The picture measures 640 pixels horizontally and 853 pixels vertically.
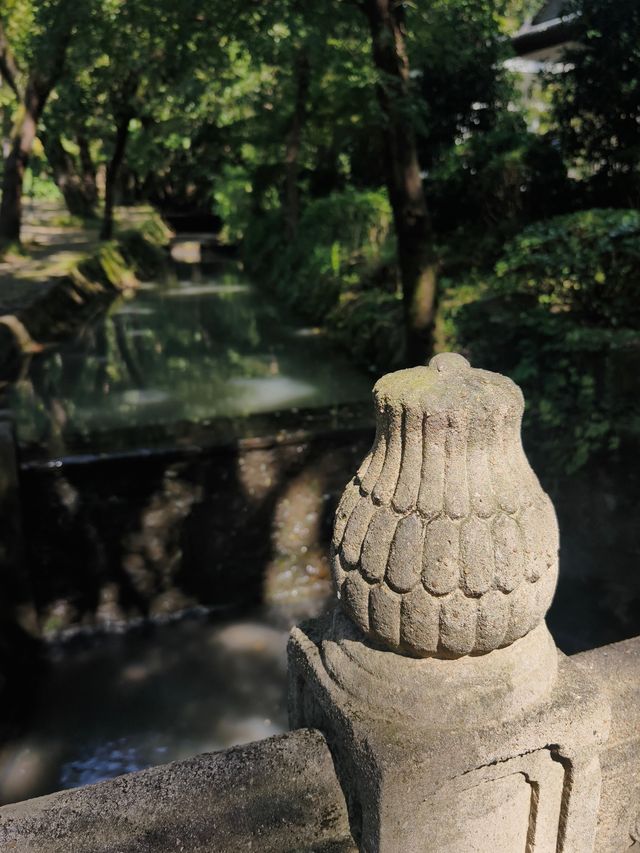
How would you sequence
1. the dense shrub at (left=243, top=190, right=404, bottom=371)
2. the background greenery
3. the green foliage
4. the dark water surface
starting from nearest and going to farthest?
the dark water surface → the background greenery → the green foliage → the dense shrub at (left=243, top=190, right=404, bottom=371)

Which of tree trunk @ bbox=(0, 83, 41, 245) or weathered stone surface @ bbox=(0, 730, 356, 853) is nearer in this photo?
weathered stone surface @ bbox=(0, 730, 356, 853)

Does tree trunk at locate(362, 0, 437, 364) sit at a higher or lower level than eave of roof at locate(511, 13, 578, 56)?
lower

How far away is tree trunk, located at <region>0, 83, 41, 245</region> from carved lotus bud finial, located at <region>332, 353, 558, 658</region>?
14.6m

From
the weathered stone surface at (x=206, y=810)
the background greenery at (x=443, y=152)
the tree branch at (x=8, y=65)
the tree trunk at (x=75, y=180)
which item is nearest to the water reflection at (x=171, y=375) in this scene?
the background greenery at (x=443, y=152)

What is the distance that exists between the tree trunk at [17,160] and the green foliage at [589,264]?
10221mm

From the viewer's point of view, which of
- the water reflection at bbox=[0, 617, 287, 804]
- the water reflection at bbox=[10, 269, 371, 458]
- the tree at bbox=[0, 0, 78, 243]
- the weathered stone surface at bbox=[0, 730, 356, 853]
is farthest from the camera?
the tree at bbox=[0, 0, 78, 243]

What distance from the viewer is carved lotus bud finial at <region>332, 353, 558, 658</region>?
173 cm

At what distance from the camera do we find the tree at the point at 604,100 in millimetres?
9180

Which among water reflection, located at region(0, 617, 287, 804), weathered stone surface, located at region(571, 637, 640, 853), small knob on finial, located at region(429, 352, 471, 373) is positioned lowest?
water reflection, located at region(0, 617, 287, 804)

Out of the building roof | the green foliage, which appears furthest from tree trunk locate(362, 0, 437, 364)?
the building roof

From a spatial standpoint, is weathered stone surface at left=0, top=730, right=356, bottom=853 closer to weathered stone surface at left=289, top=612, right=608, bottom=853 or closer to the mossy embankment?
weathered stone surface at left=289, top=612, right=608, bottom=853

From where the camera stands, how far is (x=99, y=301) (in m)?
14.7

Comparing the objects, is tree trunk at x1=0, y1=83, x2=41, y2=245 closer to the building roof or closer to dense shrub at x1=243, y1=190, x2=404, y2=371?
dense shrub at x1=243, y1=190, x2=404, y2=371

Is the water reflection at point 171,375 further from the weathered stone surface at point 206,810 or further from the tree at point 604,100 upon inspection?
the weathered stone surface at point 206,810
